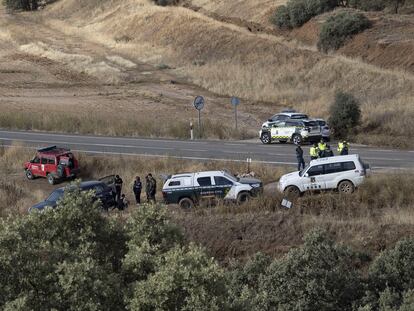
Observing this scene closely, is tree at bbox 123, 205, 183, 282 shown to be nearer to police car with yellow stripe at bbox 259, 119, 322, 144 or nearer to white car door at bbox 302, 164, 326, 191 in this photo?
white car door at bbox 302, 164, 326, 191

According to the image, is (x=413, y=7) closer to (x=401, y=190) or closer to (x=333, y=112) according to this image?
(x=333, y=112)

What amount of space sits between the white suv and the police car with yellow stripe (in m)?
10.5

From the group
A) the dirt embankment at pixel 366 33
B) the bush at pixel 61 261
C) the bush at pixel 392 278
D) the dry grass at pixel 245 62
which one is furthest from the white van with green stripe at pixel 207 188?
the dirt embankment at pixel 366 33

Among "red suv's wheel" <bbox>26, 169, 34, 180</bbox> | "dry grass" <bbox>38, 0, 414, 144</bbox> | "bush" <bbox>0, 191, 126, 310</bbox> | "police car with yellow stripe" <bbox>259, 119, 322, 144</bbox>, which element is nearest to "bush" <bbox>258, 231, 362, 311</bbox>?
"bush" <bbox>0, 191, 126, 310</bbox>

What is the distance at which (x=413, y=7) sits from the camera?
64688 millimetres

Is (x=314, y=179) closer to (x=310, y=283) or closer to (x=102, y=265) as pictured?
(x=310, y=283)

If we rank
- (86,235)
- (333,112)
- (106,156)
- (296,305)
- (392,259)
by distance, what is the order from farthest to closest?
1. (333,112)
2. (106,156)
3. (392,259)
4. (296,305)
5. (86,235)

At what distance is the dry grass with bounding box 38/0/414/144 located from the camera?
145ft

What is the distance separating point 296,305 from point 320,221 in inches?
305

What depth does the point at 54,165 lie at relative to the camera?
103ft

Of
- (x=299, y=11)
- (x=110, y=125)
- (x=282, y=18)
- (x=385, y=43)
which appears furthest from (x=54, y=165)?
(x=282, y=18)

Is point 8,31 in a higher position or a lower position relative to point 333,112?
higher

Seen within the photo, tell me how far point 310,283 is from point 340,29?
42.7 m

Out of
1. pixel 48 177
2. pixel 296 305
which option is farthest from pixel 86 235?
pixel 48 177
